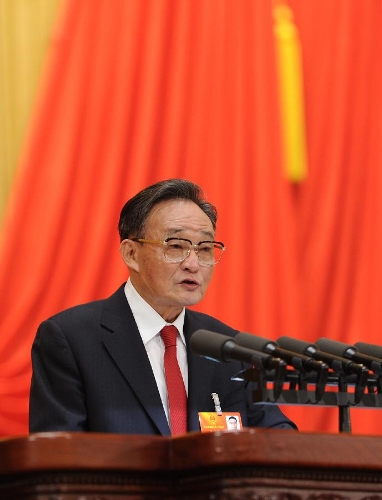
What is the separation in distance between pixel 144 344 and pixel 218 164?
3.70 ft

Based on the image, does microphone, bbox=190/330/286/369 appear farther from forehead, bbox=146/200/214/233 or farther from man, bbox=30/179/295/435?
forehead, bbox=146/200/214/233

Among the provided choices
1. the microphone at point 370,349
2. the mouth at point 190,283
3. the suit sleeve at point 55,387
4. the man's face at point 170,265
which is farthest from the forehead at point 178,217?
the microphone at point 370,349

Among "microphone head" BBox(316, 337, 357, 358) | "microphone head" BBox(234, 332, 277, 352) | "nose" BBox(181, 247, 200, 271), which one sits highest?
"nose" BBox(181, 247, 200, 271)

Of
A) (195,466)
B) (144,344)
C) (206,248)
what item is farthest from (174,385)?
(195,466)

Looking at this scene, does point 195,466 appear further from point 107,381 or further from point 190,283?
point 190,283

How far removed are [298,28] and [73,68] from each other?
3.03ft

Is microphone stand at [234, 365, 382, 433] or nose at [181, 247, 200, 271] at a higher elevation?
nose at [181, 247, 200, 271]

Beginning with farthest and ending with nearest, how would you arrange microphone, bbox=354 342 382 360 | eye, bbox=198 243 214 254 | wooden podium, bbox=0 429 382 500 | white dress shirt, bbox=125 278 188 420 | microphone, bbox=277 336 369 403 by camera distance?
1. eye, bbox=198 243 214 254
2. white dress shirt, bbox=125 278 188 420
3. microphone, bbox=354 342 382 360
4. microphone, bbox=277 336 369 403
5. wooden podium, bbox=0 429 382 500

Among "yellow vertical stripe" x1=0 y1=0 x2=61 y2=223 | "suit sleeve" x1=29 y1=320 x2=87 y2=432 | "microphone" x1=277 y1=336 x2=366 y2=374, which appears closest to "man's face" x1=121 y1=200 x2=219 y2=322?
"suit sleeve" x1=29 y1=320 x2=87 y2=432

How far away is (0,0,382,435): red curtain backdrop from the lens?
10.7 ft

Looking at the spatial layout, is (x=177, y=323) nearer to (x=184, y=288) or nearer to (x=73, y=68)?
(x=184, y=288)

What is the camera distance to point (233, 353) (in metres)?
1.80

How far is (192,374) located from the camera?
260 centimetres

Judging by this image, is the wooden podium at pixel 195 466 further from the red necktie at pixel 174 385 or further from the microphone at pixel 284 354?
the red necktie at pixel 174 385
